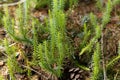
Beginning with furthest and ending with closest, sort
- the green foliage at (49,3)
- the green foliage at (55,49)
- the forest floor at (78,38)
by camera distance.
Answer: the green foliage at (49,3) → the forest floor at (78,38) → the green foliage at (55,49)

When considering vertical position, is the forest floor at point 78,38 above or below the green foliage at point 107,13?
below

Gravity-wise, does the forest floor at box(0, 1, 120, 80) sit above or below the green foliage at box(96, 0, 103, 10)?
below

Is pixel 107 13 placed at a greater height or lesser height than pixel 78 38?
greater

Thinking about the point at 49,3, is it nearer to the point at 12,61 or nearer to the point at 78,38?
the point at 78,38

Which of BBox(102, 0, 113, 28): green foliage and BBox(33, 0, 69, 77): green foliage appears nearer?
BBox(33, 0, 69, 77): green foliage

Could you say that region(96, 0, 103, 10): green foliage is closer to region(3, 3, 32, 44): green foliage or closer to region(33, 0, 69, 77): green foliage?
region(33, 0, 69, 77): green foliage

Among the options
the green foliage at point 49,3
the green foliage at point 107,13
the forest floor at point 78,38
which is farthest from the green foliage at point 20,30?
the green foliage at point 107,13

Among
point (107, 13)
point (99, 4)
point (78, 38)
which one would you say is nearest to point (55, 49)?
point (78, 38)

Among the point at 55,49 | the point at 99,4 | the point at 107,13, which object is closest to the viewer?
the point at 55,49

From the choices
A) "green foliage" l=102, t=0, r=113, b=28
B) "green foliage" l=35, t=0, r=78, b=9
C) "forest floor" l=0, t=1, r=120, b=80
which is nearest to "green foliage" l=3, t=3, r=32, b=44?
"forest floor" l=0, t=1, r=120, b=80

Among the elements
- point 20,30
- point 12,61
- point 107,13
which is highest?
point 107,13

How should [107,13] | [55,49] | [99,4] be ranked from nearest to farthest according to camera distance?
1. [55,49]
2. [107,13]
3. [99,4]

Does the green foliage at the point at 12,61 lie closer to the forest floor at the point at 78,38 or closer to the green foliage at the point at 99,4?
the forest floor at the point at 78,38
